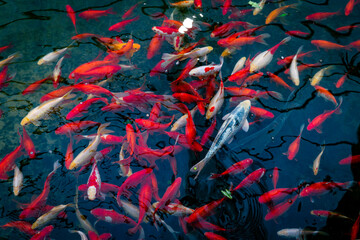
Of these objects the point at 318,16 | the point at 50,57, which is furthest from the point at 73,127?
the point at 318,16

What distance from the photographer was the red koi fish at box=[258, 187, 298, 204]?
248 centimetres

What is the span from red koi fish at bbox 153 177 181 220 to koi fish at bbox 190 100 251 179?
24 centimetres

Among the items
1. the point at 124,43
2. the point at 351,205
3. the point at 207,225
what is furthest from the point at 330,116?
the point at 124,43

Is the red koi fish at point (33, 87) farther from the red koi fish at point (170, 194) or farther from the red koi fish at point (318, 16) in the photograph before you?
the red koi fish at point (318, 16)

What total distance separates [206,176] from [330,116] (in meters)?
1.54

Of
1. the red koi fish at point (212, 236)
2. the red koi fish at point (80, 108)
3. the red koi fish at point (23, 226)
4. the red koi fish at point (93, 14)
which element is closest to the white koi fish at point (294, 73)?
the red koi fish at point (212, 236)

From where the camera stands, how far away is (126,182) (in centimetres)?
248

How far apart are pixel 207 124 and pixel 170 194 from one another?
837 millimetres

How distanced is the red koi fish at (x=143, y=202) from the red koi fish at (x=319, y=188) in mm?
1438

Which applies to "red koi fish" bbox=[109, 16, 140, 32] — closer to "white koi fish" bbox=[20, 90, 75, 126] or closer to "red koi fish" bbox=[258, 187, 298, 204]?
"white koi fish" bbox=[20, 90, 75, 126]

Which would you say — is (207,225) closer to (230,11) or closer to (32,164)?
(32,164)

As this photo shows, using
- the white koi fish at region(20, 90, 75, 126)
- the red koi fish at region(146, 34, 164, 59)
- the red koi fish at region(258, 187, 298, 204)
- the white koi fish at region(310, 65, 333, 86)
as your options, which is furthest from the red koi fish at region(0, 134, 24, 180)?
the white koi fish at region(310, 65, 333, 86)

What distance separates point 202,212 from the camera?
2428 mm

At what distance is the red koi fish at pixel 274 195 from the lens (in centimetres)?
248
